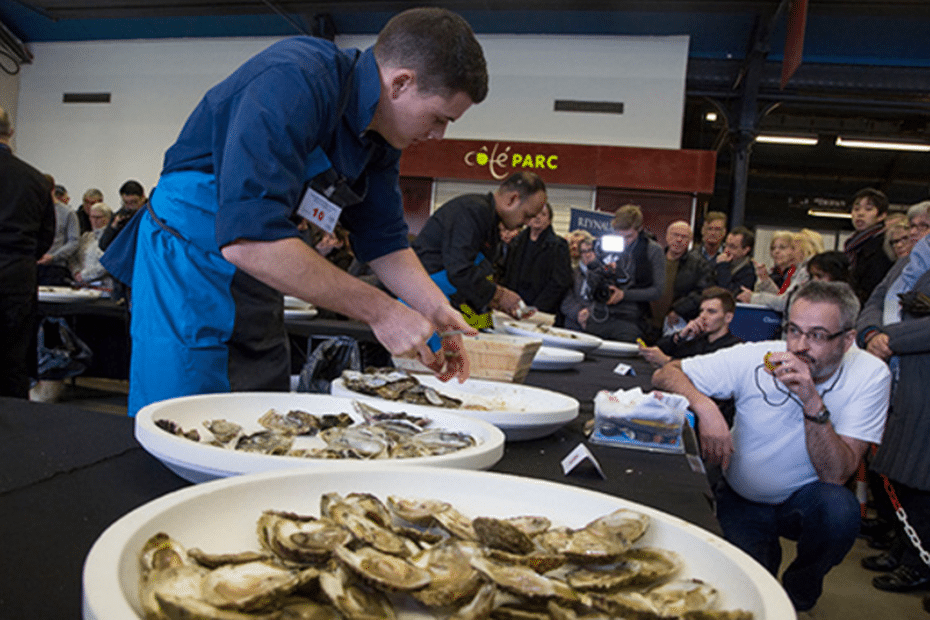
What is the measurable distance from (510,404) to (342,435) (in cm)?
61

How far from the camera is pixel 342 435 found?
3.09ft

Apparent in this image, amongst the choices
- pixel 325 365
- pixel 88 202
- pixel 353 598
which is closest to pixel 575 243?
pixel 325 365

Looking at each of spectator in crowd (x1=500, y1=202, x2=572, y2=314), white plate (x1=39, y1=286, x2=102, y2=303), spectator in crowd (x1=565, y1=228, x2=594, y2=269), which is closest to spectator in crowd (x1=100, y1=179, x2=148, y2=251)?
white plate (x1=39, y1=286, x2=102, y2=303)

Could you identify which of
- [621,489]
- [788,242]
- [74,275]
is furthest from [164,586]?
[74,275]

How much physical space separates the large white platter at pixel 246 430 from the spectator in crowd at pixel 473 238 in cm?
185

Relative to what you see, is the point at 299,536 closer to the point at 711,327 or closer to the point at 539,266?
the point at 711,327

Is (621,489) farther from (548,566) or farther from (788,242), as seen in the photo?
(788,242)

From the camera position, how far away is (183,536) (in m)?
0.57

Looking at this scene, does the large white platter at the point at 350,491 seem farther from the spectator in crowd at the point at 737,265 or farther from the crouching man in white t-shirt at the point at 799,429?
the spectator in crowd at the point at 737,265

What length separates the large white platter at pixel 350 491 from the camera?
1.51ft

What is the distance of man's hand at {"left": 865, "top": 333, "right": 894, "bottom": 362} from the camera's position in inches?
118

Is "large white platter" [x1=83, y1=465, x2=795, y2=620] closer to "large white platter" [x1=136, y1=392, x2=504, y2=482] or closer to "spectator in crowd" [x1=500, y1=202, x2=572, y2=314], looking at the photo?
"large white platter" [x1=136, y1=392, x2=504, y2=482]

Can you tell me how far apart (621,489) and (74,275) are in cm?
591

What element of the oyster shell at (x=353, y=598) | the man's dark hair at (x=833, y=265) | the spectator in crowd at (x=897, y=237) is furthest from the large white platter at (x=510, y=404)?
the spectator in crowd at (x=897, y=237)
